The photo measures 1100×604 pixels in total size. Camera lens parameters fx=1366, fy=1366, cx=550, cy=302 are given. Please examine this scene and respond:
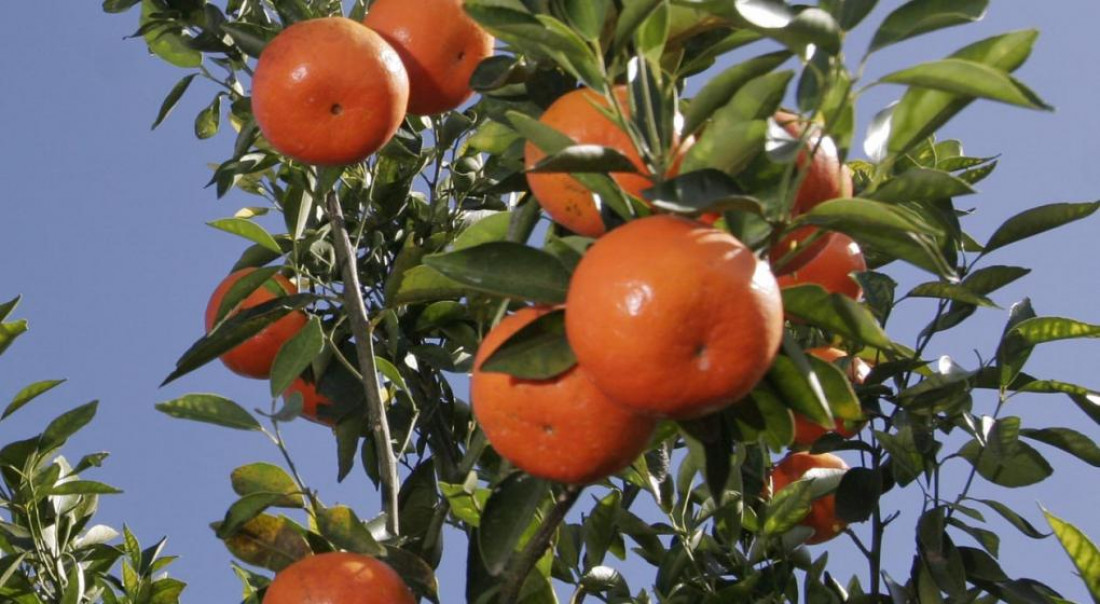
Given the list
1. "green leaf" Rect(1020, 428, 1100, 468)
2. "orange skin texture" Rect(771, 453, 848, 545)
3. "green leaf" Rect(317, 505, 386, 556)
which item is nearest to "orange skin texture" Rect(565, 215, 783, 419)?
"green leaf" Rect(317, 505, 386, 556)

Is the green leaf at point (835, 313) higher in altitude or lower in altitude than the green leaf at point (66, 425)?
higher

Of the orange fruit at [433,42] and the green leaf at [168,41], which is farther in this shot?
the green leaf at [168,41]

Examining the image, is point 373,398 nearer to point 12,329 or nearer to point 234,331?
point 234,331

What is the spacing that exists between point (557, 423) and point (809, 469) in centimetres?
140

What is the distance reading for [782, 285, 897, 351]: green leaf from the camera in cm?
163

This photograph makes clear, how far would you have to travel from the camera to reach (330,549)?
7.68ft

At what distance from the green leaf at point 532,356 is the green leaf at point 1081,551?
889 mm

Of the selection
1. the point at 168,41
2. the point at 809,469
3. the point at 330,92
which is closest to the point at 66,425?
the point at 168,41

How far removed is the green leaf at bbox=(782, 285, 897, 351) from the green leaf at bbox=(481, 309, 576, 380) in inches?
11.8

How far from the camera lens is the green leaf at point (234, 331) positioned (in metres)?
2.29

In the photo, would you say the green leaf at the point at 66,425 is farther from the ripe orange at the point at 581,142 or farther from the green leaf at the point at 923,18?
the green leaf at the point at 923,18

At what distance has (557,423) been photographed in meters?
1.58

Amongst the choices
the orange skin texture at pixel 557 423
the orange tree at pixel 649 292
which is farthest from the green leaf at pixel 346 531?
the orange skin texture at pixel 557 423

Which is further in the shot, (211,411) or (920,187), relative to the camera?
(211,411)
